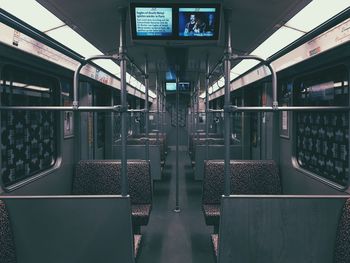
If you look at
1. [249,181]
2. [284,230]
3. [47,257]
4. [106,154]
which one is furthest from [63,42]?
[106,154]

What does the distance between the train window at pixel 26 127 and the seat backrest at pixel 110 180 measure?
47cm

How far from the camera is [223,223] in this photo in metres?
1.95

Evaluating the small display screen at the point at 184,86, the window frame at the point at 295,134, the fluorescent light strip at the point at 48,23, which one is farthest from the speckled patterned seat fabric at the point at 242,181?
the small display screen at the point at 184,86

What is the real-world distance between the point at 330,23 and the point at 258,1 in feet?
2.61

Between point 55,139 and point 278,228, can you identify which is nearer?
point 278,228

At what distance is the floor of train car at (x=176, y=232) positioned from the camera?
3121mm

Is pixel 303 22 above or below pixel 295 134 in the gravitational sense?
above

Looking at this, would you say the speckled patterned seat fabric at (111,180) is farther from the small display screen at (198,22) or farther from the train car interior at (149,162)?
the small display screen at (198,22)

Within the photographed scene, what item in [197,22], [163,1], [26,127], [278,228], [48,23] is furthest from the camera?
[26,127]

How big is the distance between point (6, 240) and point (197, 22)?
1927 millimetres

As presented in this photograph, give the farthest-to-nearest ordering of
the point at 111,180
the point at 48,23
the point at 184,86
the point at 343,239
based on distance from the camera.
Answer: the point at 184,86 < the point at 111,180 < the point at 48,23 < the point at 343,239

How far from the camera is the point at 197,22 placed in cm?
242

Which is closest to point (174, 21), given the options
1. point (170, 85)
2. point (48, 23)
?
point (48, 23)

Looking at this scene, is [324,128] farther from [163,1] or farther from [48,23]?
[48,23]
